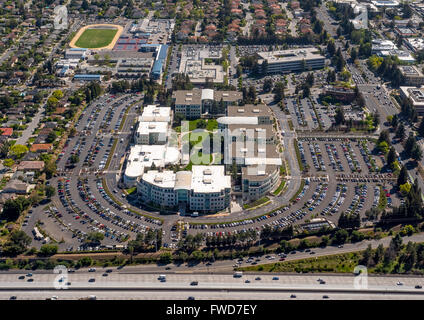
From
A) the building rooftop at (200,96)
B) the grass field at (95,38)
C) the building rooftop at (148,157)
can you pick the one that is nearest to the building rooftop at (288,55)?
the building rooftop at (200,96)

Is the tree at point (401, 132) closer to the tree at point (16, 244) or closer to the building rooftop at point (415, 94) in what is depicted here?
the building rooftop at point (415, 94)

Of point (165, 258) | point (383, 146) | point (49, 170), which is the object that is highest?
point (165, 258)

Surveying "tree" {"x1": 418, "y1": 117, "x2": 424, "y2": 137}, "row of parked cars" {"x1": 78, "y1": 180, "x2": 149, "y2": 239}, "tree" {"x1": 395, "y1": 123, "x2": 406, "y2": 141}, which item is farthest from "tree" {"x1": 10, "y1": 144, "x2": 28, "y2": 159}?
"tree" {"x1": 418, "y1": 117, "x2": 424, "y2": 137}

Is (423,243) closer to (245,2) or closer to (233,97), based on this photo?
(233,97)

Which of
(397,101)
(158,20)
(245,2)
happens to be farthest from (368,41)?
(158,20)

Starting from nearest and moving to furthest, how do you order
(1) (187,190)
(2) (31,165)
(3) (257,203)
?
(1) (187,190) < (3) (257,203) < (2) (31,165)

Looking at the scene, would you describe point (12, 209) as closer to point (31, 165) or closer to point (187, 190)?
point (31, 165)

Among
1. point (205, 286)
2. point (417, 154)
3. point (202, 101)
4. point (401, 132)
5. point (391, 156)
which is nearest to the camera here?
point (205, 286)

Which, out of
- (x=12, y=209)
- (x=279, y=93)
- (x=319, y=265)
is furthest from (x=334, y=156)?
(x=12, y=209)
